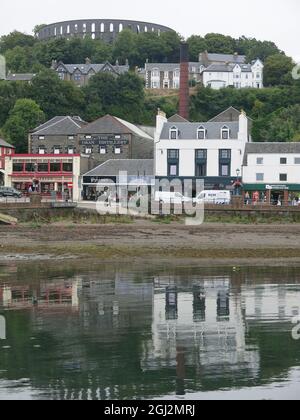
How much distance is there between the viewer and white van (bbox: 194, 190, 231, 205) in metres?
59.8

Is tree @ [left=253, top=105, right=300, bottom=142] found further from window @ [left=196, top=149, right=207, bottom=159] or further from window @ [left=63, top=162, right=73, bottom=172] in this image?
window @ [left=63, top=162, right=73, bottom=172]

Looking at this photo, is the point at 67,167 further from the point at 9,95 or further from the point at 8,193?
the point at 9,95

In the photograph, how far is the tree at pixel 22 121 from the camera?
96.2 meters

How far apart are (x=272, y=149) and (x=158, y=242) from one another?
2855 cm

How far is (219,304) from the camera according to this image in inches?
1046

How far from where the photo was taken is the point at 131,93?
117 m

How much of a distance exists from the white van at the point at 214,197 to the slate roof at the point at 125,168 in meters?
11.0

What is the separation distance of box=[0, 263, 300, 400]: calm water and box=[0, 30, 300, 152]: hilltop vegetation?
2609 inches

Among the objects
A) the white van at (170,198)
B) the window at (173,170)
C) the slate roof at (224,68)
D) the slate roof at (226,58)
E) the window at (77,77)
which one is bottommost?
the white van at (170,198)

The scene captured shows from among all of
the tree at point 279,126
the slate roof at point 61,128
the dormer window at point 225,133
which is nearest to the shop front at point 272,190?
the dormer window at point 225,133

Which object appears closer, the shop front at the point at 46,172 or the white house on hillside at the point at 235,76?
the shop front at the point at 46,172

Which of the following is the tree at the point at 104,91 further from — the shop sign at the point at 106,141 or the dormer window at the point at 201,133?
the dormer window at the point at 201,133

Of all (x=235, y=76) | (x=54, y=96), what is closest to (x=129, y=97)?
(x=54, y=96)

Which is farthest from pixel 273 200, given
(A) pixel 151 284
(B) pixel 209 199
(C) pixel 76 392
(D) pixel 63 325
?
(C) pixel 76 392
